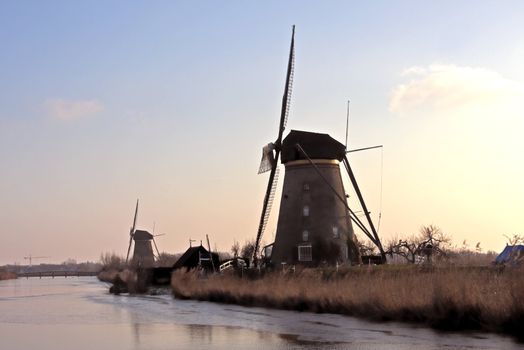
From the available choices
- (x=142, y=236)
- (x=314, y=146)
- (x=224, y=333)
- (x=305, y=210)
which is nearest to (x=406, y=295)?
(x=224, y=333)

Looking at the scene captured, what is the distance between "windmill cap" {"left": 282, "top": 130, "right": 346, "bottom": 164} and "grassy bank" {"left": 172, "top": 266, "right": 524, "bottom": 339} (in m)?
8.66

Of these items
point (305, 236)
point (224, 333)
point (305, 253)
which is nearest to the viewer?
point (224, 333)

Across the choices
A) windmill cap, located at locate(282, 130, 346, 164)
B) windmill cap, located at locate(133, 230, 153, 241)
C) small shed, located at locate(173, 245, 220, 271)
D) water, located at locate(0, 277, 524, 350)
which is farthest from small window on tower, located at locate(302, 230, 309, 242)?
windmill cap, located at locate(133, 230, 153, 241)

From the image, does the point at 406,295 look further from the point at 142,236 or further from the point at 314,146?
the point at 142,236

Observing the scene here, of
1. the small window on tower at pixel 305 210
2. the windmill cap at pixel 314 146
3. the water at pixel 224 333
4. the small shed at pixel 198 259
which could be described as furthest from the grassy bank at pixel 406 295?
the small shed at pixel 198 259

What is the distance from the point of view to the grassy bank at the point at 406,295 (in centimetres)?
1614

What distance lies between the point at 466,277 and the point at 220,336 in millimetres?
6904

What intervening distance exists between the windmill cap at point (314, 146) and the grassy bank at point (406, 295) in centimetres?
866

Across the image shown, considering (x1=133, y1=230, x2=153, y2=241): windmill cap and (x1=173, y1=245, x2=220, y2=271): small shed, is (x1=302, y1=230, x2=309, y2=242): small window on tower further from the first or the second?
(x1=133, y1=230, x2=153, y2=241): windmill cap

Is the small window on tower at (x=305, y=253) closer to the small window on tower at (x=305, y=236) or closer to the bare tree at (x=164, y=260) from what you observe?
the small window on tower at (x=305, y=236)

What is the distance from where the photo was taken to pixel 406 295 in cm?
2048

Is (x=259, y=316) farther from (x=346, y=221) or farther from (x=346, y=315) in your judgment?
(x=346, y=221)

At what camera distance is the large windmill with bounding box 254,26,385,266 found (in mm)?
38469

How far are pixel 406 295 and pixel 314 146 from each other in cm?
1975
